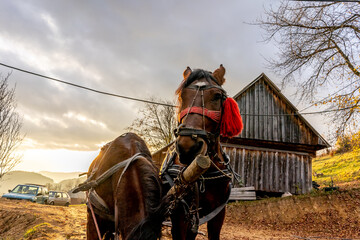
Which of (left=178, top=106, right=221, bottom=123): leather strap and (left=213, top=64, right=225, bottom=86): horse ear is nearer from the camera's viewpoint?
(left=178, top=106, right=221, bottom=123): leather strap

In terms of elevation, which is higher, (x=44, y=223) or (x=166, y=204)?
(x=166, y=204)

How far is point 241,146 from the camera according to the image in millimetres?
13391

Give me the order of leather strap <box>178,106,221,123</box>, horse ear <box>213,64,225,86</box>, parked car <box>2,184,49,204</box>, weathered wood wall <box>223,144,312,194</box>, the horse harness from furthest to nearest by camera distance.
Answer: parked car <box>2,184,49,204</box>, weathered wood wall <box>223,144,312,194</box>, horse ear <box>213,64,225,86</box>, leather strap <box>178,106,221,123</box>, the horse harness

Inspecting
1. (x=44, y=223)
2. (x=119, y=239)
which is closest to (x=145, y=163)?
(x=119, y=239)

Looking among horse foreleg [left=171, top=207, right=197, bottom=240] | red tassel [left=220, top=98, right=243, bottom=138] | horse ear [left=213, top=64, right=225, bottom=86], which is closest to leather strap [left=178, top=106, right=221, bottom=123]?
red tassel [left=220, top=98, right=243, bottom=138]

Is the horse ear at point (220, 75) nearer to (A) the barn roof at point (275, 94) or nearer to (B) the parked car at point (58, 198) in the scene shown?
(A) the barn roof at point (275, 94)

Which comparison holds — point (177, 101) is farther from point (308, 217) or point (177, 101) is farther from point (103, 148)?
point (308, 217)

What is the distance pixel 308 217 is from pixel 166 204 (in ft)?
35.9

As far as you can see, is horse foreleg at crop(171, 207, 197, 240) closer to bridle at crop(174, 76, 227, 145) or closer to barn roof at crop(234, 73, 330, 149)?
bridle at crop(174, 76, 227, 145)

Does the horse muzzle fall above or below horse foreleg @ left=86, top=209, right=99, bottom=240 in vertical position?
above

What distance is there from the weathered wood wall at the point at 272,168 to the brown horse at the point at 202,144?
1067cm

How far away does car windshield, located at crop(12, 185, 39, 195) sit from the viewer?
14695 millimetres

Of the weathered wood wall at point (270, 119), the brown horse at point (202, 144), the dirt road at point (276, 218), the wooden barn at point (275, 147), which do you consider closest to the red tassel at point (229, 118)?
the brown horse at point (202, 144)

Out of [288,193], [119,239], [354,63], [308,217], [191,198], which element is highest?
[354,63]
